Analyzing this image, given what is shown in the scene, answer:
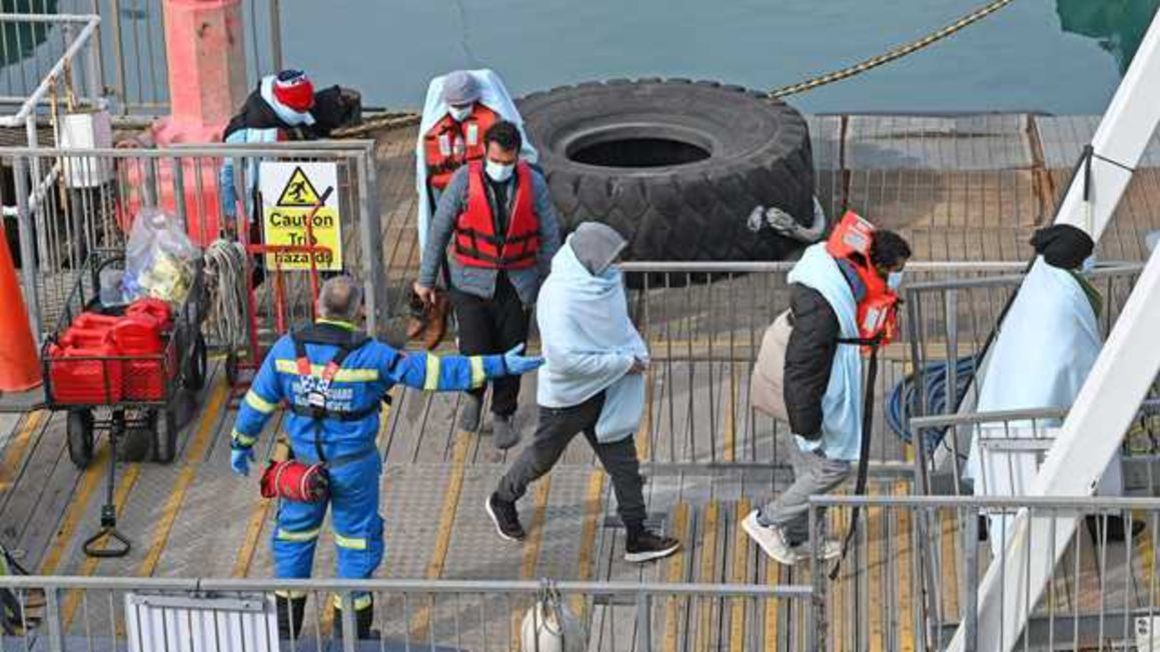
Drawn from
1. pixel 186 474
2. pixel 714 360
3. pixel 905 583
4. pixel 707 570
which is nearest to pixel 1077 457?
pixel 905 583

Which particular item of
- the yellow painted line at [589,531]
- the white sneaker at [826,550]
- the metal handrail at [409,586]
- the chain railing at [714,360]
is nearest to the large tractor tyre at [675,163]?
the chain railing at [714,360]

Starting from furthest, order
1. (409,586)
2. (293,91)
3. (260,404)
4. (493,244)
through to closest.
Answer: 1. (293,91)
2. (493,244)
3. (260,404)
4. (409,586)

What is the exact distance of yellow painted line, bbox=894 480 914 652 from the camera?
31.7 feet

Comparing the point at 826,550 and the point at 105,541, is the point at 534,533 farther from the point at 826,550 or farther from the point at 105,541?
the point at 105,541

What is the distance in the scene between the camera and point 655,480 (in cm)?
1102

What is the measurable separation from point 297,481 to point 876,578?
2.55 metres

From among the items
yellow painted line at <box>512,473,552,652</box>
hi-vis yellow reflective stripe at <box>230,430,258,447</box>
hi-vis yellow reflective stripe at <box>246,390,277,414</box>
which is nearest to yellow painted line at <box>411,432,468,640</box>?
yellow painted line at <box>512,473,552,652</box>

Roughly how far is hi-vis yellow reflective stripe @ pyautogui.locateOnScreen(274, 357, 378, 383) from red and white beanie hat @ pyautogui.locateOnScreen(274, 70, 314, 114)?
351 centimetres

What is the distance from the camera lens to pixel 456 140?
11.7 meters

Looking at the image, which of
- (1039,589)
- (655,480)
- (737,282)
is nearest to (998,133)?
(737,282)

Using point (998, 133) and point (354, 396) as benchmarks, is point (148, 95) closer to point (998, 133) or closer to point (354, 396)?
point (998, 133)

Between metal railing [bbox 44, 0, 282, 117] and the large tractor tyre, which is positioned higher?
metal railing [bbox 44, 0, 282, 117]

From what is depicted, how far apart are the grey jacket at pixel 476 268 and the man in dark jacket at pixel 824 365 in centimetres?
162

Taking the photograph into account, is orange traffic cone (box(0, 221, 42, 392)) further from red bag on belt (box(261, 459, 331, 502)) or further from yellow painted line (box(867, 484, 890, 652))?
yellow painted line (box(867, 484, 890, 652))
